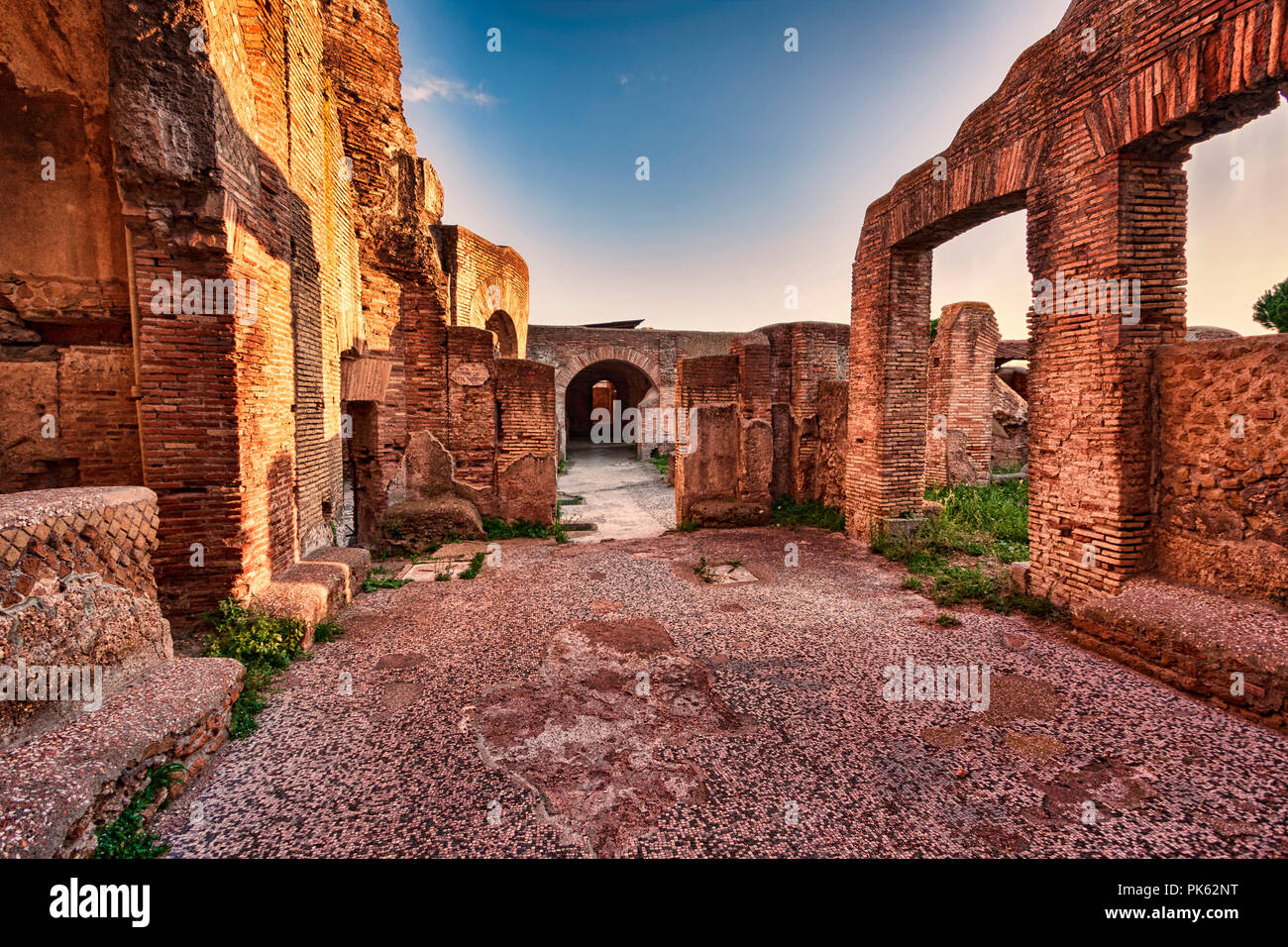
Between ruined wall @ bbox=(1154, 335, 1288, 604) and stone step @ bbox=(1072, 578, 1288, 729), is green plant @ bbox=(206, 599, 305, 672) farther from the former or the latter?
ruined wall @ bbox=(1154, 335, 1288, 604)

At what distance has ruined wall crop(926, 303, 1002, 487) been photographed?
1152 cm

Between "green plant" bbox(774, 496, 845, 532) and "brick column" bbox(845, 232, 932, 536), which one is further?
"green plant" bbox(774, 496, 845, 532)

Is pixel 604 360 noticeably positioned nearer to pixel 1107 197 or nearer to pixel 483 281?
pixel 483 281

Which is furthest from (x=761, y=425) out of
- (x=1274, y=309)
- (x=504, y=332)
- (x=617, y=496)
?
(x=1274, y=309)

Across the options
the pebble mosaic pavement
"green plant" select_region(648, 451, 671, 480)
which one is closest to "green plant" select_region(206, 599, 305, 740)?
the pebble mosaic pavement

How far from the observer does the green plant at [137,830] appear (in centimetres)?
221

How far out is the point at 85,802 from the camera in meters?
2.12

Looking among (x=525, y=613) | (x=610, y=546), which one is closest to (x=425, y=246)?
(x=610, y=546)

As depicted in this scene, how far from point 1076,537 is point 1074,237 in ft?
8.76

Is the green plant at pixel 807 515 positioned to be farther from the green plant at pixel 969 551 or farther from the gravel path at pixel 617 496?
the gravel path at pixel 617 496

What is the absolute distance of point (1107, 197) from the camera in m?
4.56

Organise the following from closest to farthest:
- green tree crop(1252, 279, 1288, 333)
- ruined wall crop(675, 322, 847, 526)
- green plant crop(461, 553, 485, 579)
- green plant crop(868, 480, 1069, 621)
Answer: green plant crop(868, 480, 1069, 621) < green plant crop(461, 553, 485, 579) < ruined wall crop(675, 322, 847, 526) < green tree crop(1252, 279, 1288, 333)

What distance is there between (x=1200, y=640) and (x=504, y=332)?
13.8 meters

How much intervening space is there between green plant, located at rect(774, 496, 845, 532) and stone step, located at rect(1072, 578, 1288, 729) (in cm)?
432
